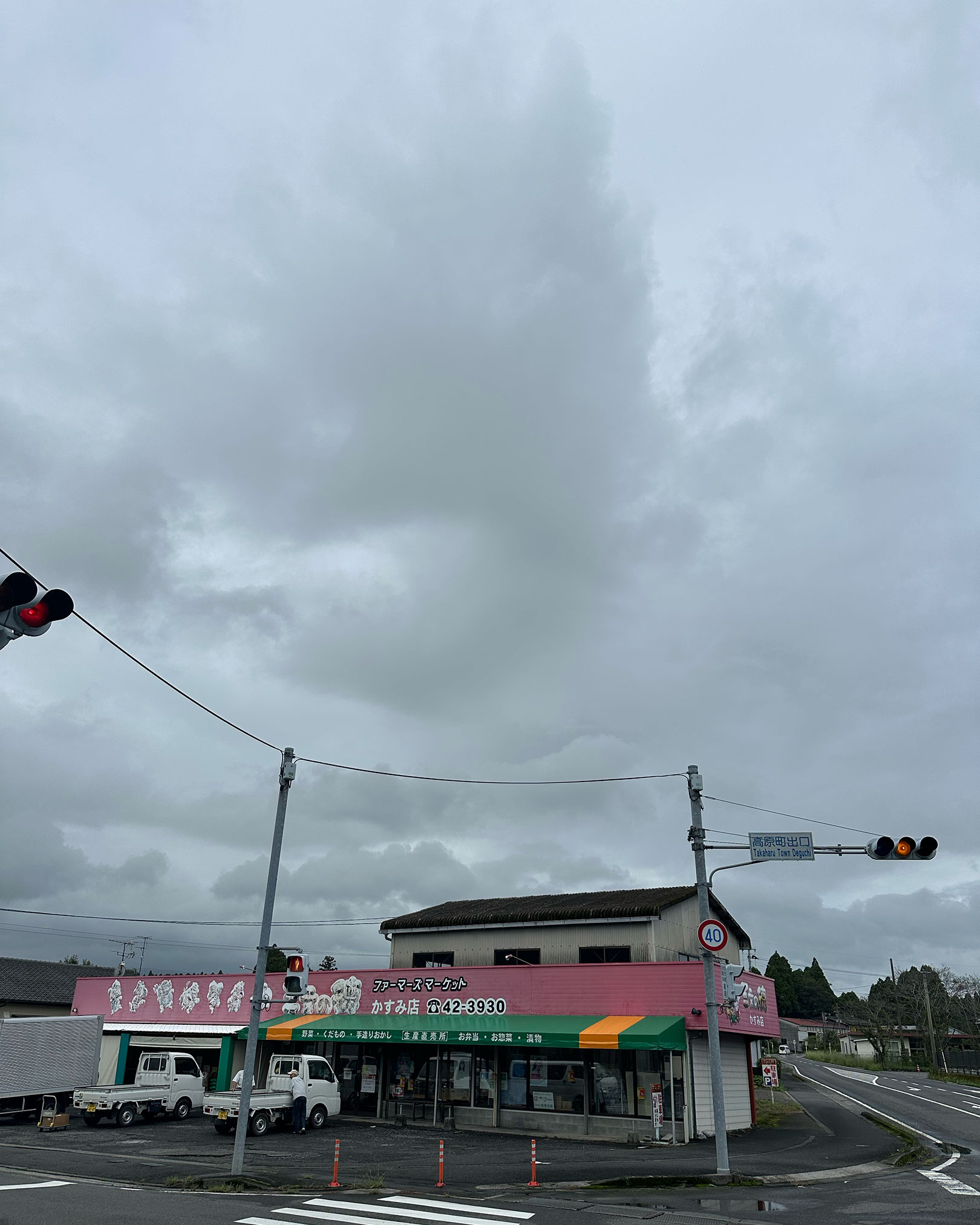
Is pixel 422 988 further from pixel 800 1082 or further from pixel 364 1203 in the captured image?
pixel 800 1082

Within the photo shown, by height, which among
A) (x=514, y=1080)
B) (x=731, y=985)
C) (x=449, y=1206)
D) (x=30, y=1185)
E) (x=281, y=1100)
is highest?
(x=731, y=985)

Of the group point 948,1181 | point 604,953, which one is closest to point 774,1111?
point 604,953

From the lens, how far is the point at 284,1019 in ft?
114

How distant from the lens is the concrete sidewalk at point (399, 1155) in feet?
61.2

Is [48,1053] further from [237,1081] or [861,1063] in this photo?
[861,1063]

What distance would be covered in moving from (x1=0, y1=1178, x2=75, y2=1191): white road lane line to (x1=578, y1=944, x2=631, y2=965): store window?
17786 millimetres

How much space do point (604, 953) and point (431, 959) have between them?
8.11 m

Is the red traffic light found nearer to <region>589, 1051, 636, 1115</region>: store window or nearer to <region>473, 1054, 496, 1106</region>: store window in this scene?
<region>589, 1051, 636, 1115</region>: store window

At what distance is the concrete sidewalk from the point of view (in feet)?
61.2

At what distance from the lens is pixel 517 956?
33.7 m

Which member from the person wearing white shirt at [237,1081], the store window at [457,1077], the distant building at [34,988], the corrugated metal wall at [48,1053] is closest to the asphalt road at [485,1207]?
the corrugated metal wall at [48,1053]

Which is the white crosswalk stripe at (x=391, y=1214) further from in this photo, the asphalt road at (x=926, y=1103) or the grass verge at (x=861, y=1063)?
the grass verge at (x=861, y=1063)

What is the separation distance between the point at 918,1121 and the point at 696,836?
23755 mm

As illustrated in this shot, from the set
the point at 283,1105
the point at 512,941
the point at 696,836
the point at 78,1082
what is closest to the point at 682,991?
the point at 512,941
